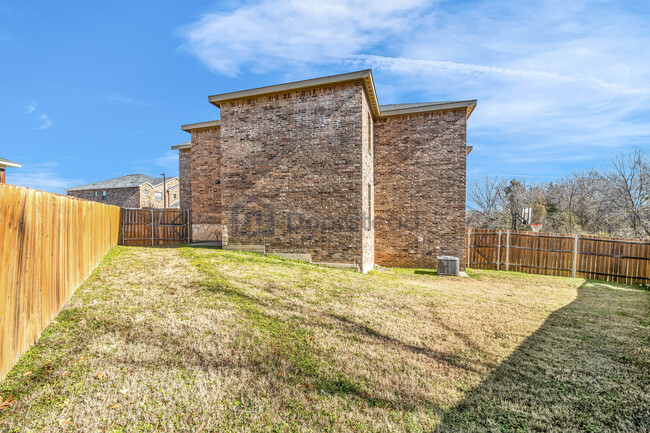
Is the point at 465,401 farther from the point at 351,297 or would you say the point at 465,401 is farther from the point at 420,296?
the point at 420,296

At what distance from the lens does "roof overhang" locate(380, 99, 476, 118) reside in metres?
10.8

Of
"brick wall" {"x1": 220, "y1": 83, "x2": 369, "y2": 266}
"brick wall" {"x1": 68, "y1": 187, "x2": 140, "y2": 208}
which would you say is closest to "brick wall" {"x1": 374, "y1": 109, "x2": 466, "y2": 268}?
"brick wall" {"x1": 220, "y1": 83, "x2": 369, "y2": 266}

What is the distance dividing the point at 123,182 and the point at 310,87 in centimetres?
3363

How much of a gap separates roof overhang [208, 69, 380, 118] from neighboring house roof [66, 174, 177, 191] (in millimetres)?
28350

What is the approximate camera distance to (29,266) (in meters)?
3.15

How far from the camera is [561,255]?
1111cm

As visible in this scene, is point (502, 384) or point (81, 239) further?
point (81, 239)

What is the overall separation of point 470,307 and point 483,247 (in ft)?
25.0

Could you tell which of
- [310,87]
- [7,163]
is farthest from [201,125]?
[7,163]

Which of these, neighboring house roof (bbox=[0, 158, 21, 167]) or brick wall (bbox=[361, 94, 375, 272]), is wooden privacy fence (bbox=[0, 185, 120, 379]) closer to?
brick wall (bbox=[361, 94, 375, 272])

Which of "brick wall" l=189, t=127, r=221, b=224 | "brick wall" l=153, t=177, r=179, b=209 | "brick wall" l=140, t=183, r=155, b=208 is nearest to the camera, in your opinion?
"brick wall" l=189, t=127, r=221, b=224

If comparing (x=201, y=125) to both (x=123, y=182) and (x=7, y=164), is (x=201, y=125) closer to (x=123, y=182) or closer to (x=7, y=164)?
(x=7, y=164)

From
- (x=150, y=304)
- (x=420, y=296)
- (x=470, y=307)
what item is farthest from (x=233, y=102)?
(x=470, y=307)

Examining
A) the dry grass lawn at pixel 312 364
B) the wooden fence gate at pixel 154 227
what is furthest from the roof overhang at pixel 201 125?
the dry grass lawn at pixel 312 364
